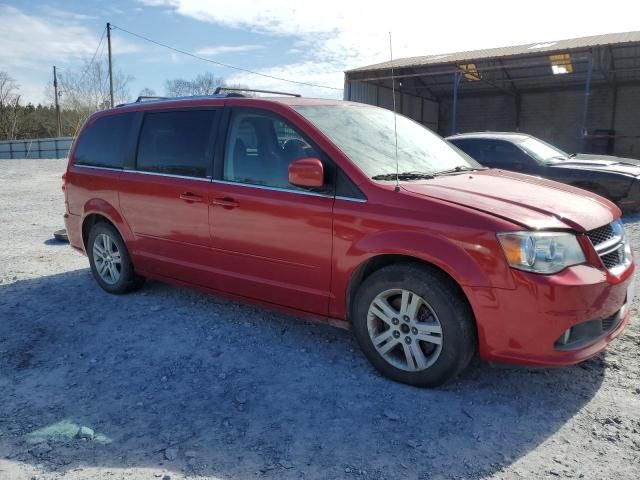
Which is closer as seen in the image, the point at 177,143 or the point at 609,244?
the point at 609,244

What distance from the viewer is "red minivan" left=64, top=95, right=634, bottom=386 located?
2.83 meters

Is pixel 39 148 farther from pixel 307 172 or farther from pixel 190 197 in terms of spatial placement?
pixel 307 172

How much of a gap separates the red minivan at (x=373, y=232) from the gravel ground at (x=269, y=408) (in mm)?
308

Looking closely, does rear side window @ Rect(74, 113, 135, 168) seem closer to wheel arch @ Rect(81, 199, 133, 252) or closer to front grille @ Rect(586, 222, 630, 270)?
wheel arch @ Rect(81, 199, 133, 252)

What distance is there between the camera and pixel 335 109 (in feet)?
13.1

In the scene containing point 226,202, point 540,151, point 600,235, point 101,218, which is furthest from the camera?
point 540,151

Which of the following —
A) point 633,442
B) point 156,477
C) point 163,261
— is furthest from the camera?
point 163,261

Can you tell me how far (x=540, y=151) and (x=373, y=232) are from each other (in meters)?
6.97

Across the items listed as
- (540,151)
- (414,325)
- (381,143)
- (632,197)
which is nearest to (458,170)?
(381,143)

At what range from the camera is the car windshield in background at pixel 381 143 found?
3.53 metres

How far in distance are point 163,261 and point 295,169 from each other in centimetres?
179

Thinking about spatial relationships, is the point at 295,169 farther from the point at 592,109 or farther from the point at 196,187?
the point at 592,109

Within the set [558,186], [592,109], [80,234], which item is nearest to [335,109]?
[558,186]

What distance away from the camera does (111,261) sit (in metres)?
5.05
